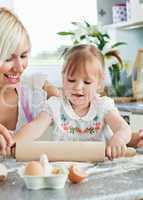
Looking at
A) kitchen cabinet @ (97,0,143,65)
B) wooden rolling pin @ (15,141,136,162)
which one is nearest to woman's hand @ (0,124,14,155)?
wooden rolling pin @ (15,141,136,162)

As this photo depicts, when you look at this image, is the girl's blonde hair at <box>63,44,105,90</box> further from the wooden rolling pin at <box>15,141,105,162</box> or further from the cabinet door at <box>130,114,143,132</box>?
the cabinet door at <box>130,114,143,132</box>

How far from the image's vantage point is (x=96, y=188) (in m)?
0.85

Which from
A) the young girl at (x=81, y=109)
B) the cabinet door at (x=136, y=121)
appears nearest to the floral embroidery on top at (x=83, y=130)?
the young girl at (x=81, y=109)

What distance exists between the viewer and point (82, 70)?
152cm

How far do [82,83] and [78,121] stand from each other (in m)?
0.16

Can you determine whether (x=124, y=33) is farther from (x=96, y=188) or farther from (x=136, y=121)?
(x=96, y=188)

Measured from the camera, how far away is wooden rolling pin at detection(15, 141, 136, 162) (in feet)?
3.68

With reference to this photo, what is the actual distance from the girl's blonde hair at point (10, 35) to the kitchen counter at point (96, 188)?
2.08 ft

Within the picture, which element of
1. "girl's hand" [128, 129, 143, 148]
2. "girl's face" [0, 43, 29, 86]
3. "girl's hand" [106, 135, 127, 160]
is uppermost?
"girl's face" [0, 43, 29, 86]

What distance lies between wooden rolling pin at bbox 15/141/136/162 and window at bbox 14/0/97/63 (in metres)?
2.35

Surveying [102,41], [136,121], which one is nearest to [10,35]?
[136,121]

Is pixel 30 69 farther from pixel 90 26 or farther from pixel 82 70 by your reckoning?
pixel 82 70

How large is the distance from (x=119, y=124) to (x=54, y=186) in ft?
2.06

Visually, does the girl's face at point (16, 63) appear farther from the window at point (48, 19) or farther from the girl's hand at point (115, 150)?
the window at point (48, 19)
